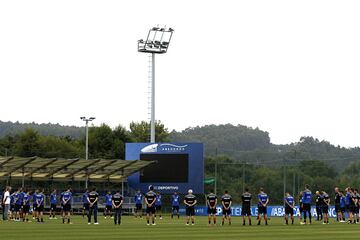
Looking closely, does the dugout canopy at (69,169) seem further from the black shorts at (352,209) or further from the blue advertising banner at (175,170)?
the black shorts at (352,209)

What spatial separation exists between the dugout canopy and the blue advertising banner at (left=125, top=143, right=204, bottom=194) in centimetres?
155

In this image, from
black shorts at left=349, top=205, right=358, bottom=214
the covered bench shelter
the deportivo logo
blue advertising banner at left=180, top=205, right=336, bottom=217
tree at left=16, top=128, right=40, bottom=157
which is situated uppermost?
tree at left=16, top=128, right=40, bottom=157

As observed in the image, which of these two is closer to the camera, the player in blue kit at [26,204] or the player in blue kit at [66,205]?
the player in blue kit at [66,205]

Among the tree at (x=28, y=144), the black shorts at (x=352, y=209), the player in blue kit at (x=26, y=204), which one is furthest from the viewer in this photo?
the tree at (x=28, y=144)

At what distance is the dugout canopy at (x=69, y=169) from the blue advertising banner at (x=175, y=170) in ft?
5.08

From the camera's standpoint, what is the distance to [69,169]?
70.6m

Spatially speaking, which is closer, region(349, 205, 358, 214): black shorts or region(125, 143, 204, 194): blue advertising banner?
region(349, 205, 358, 214): black shorts

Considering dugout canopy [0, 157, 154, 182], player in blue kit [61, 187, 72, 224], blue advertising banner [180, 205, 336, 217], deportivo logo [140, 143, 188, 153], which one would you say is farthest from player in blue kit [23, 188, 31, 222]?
blue advertising banner [180, 205, 336, 217]

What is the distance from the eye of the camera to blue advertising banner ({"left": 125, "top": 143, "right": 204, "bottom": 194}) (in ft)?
230

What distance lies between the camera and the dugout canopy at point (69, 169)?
65137 millimetres

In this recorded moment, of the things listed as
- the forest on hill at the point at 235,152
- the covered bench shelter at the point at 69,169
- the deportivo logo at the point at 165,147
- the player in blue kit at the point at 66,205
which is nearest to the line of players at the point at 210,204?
the player in blue kit at the point at 66,205

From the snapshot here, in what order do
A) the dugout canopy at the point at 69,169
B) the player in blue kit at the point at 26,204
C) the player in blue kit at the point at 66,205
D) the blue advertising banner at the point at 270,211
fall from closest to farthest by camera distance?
1. the player in blue kit at the point at 66,205
2. the player in blue kit at the point at 26,204
3. the dugout canopy at the point at 69,169
4. the blue advertising banner at the point at 270,211

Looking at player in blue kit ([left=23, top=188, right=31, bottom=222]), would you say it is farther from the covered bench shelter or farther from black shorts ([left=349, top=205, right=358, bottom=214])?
black shorts ([left=349, top=205, right=358, bottom=214])

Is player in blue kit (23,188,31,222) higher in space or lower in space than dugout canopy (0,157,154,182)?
lower
